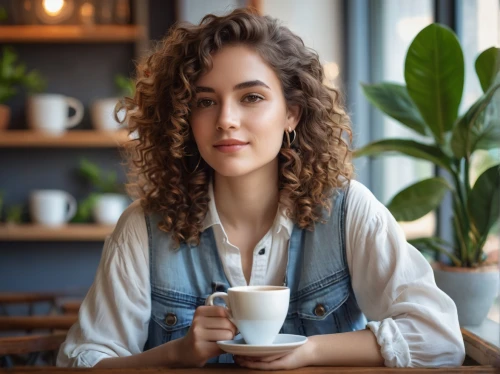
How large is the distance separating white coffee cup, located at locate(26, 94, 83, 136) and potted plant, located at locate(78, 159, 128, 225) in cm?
25

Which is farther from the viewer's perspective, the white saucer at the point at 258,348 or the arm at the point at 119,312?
the arm at the point at 119,312

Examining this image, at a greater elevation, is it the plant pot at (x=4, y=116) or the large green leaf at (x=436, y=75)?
the large green leaf at (x=436, y=75)

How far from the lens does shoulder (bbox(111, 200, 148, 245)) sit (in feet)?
4.94

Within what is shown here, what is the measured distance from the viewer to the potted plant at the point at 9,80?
348 centimetres

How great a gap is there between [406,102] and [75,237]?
197cm

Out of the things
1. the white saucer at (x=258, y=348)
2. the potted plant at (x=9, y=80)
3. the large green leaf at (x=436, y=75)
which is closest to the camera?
the white saucer at (x=258, y=348)

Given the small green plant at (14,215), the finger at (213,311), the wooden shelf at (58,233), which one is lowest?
the wooden shelf at (58,233)

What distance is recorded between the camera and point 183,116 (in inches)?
59.6

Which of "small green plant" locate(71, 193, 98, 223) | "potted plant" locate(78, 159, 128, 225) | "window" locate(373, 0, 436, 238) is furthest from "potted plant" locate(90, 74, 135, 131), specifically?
"window" locate(373, 0, 436, 238)

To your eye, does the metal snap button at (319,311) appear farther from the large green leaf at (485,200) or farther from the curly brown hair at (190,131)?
the large green leaf at (485,200)

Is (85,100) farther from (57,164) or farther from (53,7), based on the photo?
(53,7)

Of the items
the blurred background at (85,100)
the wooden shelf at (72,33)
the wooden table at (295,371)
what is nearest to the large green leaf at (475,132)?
the wooden table at (295,371)

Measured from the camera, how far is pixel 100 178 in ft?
11.8

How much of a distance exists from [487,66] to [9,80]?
2.52 metres
